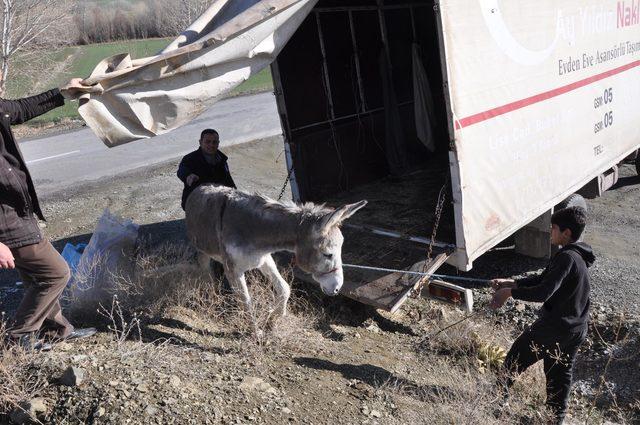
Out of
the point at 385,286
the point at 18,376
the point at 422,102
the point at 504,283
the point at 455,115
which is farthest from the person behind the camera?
the point at 422,102

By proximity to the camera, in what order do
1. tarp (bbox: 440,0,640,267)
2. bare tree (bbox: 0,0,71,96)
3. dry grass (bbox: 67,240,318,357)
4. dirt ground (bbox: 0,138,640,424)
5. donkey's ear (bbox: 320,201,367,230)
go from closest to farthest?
dirt ground (bbox: 0,138,640,424) < donkey's ear (bbox: 320,201,367,230) < dry grass (bbox: 67,240,318,357) < tarp (bbox: 440,0,640,267) < bare tree (bbox: 0,0,71,96)

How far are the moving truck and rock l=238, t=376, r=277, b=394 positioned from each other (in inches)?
52.8

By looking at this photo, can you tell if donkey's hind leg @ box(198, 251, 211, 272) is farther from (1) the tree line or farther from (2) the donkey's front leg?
(1) the tree line

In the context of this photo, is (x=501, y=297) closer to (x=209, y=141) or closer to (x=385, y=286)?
(x=385, y=286)

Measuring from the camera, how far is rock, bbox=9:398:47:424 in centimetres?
321

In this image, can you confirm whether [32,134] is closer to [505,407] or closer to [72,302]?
[72,302]

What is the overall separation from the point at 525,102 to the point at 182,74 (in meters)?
3.37

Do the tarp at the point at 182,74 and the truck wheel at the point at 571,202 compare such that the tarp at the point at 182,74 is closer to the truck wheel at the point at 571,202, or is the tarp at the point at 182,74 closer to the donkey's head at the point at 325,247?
the donkey's head at the point at 325,247

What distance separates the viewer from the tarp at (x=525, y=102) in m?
4.61

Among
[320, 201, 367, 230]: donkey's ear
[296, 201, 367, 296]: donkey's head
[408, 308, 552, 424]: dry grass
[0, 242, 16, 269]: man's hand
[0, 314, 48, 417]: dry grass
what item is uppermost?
[0, 242, 16, 269]: man's hand

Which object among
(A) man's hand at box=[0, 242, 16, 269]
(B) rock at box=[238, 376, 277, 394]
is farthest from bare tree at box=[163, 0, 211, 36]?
(B) rock at box=[238, 376, 277, 394]

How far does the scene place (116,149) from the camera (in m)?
Answer: 14.0

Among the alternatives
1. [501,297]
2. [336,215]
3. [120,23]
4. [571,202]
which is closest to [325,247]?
[336,215]

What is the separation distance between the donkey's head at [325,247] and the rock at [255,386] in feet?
2.81
